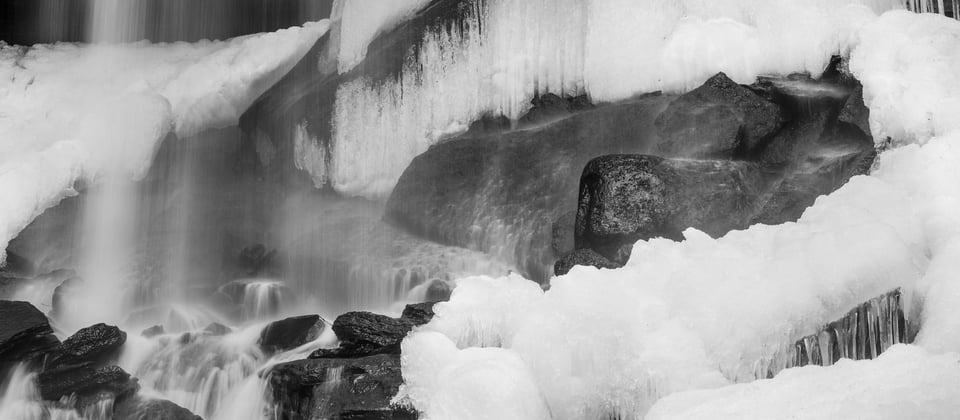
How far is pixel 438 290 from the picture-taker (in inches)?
331

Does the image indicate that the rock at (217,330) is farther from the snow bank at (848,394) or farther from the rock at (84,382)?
the snow bank at (848,394)

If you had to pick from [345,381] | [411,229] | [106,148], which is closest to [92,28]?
[106,148]

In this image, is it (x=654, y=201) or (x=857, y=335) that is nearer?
(x=857, y=335)

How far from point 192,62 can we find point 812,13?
829cm

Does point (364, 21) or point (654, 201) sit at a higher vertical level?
point (364, 21)

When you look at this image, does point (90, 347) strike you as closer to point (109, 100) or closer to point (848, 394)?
point (109, 100)

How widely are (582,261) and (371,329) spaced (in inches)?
68.0

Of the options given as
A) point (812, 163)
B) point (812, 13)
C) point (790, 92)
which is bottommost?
point (812, 163)

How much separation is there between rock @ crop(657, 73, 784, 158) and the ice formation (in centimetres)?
184

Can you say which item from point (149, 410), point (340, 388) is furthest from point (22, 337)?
point (340, 388)

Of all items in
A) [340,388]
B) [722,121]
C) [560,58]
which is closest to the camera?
[340,388]

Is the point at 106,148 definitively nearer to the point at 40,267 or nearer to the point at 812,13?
the point at 40,267

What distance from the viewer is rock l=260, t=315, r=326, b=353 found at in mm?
7195

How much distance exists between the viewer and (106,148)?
10.9 metres
